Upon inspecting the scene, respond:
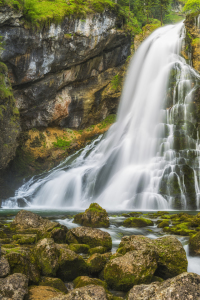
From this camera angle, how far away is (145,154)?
20781 millimetres

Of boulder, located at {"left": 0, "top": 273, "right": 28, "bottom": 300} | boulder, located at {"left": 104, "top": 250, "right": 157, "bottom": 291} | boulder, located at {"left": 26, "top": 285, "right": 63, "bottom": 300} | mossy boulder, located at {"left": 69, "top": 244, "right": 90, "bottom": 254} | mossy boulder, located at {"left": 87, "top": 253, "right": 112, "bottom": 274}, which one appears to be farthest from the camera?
mossy boulder, located at {"left": 69, "top": 244, "right": 90, "bottom": 254}

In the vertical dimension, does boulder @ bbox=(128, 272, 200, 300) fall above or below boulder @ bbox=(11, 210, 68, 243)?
above

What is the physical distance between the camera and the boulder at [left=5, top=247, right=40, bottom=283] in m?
5.15

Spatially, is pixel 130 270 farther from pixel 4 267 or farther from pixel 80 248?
pixel 4 267

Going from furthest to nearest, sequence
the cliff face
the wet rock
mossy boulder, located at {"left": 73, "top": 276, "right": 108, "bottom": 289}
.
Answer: the cliff face → the wet rock → mossy boulder, located at {"left": 73, "top": 276, "right": 108, "bottom": 289}

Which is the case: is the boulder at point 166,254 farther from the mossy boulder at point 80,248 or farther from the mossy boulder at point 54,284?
the mossy boulder at point 54,284

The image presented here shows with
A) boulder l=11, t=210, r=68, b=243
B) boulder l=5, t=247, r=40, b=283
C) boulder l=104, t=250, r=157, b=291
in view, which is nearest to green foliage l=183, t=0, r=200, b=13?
boulder l=11, t=210, r=68, b=243

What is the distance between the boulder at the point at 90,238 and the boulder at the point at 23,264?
253cm

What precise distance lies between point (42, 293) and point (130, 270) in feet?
6.18

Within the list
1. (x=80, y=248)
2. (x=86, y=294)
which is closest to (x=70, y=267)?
(x=80, y=248)

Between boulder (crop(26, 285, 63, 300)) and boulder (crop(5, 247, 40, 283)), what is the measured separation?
1.01 ft

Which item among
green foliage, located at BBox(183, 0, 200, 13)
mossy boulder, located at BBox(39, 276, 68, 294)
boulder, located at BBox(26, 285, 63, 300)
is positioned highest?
green foliage, located at BBox(183, 0, 200, 13)

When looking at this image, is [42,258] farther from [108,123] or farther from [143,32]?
[143,32]

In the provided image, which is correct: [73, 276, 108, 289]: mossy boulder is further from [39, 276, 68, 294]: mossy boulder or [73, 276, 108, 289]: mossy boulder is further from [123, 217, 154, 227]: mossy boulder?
[123, 217, 154, 227]: mossy boulder
